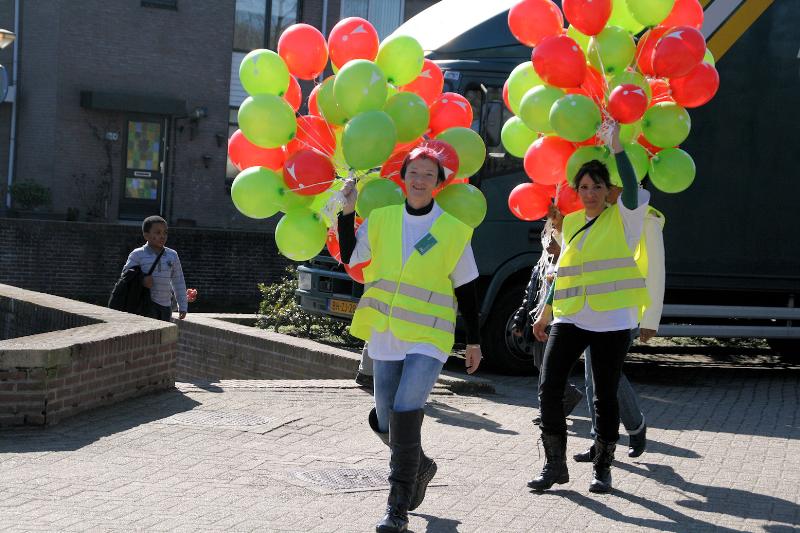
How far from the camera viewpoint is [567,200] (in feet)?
24.1

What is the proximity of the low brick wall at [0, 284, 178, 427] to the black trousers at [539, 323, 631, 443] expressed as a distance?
121 inches

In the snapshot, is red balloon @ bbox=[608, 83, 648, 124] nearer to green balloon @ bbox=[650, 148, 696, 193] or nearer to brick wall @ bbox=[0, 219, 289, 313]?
green balloon @ bbox=[650, 148, 696, 193]

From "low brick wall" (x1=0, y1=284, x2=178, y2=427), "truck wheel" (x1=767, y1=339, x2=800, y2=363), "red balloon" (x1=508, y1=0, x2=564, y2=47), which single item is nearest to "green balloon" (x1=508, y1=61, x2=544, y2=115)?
"red balloon" (x1=508, y1=0, x2=564, y2=47)

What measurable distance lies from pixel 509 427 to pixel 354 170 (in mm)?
3259

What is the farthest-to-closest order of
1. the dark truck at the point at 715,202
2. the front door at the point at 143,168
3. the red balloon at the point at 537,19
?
1. the front door at the point at 143,168
2. the dark truck at the point at 715,202
3. the red balloon at the point at 537,19

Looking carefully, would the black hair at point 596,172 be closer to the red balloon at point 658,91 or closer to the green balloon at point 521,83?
the red balloon at point 658,91

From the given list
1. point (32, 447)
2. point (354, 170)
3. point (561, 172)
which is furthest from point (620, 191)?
point (32, 447)

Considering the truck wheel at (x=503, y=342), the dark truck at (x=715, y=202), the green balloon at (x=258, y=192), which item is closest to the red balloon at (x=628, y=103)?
the green balloon at (x=258, y=192)

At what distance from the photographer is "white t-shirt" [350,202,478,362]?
6012 millimetres

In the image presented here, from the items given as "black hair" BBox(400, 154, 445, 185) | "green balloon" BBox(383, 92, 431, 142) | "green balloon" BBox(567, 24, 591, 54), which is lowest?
"black hair" BBox(400, 154, 445, 185)

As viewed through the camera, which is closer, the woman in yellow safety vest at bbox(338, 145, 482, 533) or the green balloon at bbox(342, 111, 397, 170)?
the woman in yellow safety vest at bbox(338, 145, 482, 533)

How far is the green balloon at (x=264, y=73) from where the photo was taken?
664 centimetres

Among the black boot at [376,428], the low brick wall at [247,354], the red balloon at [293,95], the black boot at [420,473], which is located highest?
the red balloon at [293,95]

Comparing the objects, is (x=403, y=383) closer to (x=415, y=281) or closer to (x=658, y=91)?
(x=415, y=281)
